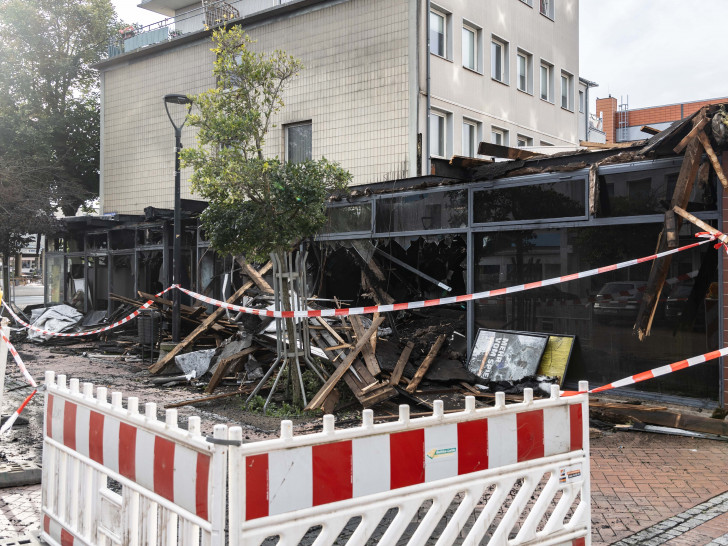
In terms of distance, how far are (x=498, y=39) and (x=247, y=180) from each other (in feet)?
55.1

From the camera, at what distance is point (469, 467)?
343 cm

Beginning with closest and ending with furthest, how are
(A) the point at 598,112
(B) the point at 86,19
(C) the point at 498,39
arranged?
1. (C) the point at 498,39
2. (B) the point at 86,19
3. (A) the point at 598,112

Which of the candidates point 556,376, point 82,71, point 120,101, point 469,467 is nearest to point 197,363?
point 556,376

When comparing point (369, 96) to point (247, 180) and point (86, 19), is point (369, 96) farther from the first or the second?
point (86, 19)

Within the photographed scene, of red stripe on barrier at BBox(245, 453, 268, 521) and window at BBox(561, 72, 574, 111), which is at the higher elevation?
window at BBox(561, 72, 574, 111)

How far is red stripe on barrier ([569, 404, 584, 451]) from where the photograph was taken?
3.89 meters

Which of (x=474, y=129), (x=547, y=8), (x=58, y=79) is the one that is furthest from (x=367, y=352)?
(x=58, y=79)

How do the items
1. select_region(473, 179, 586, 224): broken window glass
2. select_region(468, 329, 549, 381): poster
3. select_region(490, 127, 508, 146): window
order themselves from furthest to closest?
select_region(490, 127, 508, 146): window
select_region(468, 329, 549, 381): poster
select_region(473, 179, 586, 224): broken window glass

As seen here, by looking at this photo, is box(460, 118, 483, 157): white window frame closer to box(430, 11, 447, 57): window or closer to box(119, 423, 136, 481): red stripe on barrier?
box(430, 11, 447, 57): window

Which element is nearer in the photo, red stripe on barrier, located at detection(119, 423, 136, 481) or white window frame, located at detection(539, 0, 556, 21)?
red stripe on barrier, located at detection(119, 423, 136, 481)

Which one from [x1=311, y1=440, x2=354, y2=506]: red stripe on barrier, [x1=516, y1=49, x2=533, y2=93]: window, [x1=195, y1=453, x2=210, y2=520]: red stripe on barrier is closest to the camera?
[x1=195, y1=453, x2=210, y2=520]: red stripe on barrier

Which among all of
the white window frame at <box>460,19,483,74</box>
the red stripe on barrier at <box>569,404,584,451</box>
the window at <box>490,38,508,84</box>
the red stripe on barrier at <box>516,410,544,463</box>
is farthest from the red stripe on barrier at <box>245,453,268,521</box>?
the window at <box>490,38,508,84</box>

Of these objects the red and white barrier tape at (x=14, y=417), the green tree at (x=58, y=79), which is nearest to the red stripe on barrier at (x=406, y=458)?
the red and white barrier tape at (x=14, y=417)

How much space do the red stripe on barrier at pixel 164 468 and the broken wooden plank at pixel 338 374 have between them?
228 inches
